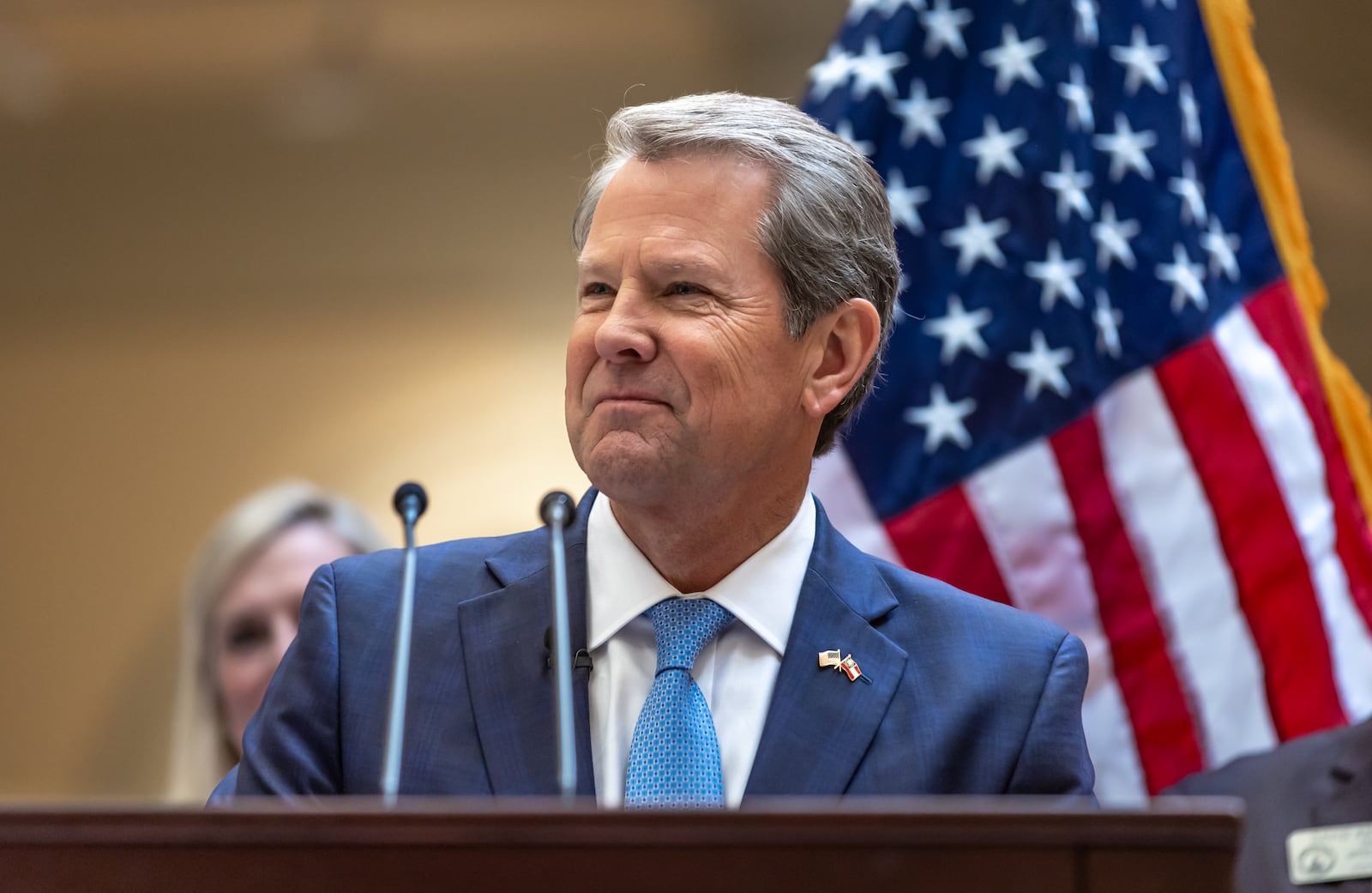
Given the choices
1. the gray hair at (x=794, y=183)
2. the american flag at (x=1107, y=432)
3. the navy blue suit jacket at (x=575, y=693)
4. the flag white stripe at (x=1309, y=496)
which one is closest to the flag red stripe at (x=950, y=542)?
the american flag at (x=1107, y=432)

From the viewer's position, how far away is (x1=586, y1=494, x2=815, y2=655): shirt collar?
193 cm

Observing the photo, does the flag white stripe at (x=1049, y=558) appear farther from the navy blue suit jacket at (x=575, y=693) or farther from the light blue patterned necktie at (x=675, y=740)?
the light blue patterned necktie at (x=675, y=740)

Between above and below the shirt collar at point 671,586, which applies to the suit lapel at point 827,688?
below

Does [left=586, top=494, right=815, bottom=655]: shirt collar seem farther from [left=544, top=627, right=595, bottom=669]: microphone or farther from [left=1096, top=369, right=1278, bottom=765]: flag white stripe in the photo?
[left=1096, top=369, right=1278, bottom=765]: flag white stripe

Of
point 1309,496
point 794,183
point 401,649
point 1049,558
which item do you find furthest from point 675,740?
point 1309,496

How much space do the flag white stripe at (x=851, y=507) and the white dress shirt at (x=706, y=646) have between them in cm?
142

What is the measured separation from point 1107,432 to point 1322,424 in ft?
1.77

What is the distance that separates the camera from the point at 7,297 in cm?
450

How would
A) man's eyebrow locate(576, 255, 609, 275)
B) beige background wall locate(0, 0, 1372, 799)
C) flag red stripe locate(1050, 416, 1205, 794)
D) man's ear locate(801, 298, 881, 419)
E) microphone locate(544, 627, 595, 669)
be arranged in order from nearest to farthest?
microphone locate(544, 627, 595, 669) → man's eyebrow locate(576, 255, 609, 275) → man's ear locate(801, 298, 881, 419) → flag red stripe locate(1050, 416, 1205, 794) → beige background wall locate(0, 0, 1372, 799)

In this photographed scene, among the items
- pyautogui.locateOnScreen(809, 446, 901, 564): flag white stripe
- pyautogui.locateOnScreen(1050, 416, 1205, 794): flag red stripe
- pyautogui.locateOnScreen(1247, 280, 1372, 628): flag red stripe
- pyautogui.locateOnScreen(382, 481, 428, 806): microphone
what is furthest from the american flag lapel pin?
pyautogui.locateOnScreen(1247, 280, 1372, 628): flag red stripe

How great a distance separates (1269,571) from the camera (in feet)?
11.2

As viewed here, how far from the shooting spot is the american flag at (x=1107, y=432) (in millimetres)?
3420

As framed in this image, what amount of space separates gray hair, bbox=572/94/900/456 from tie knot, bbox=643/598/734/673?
408 mm

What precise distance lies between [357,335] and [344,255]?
253 millimetres
